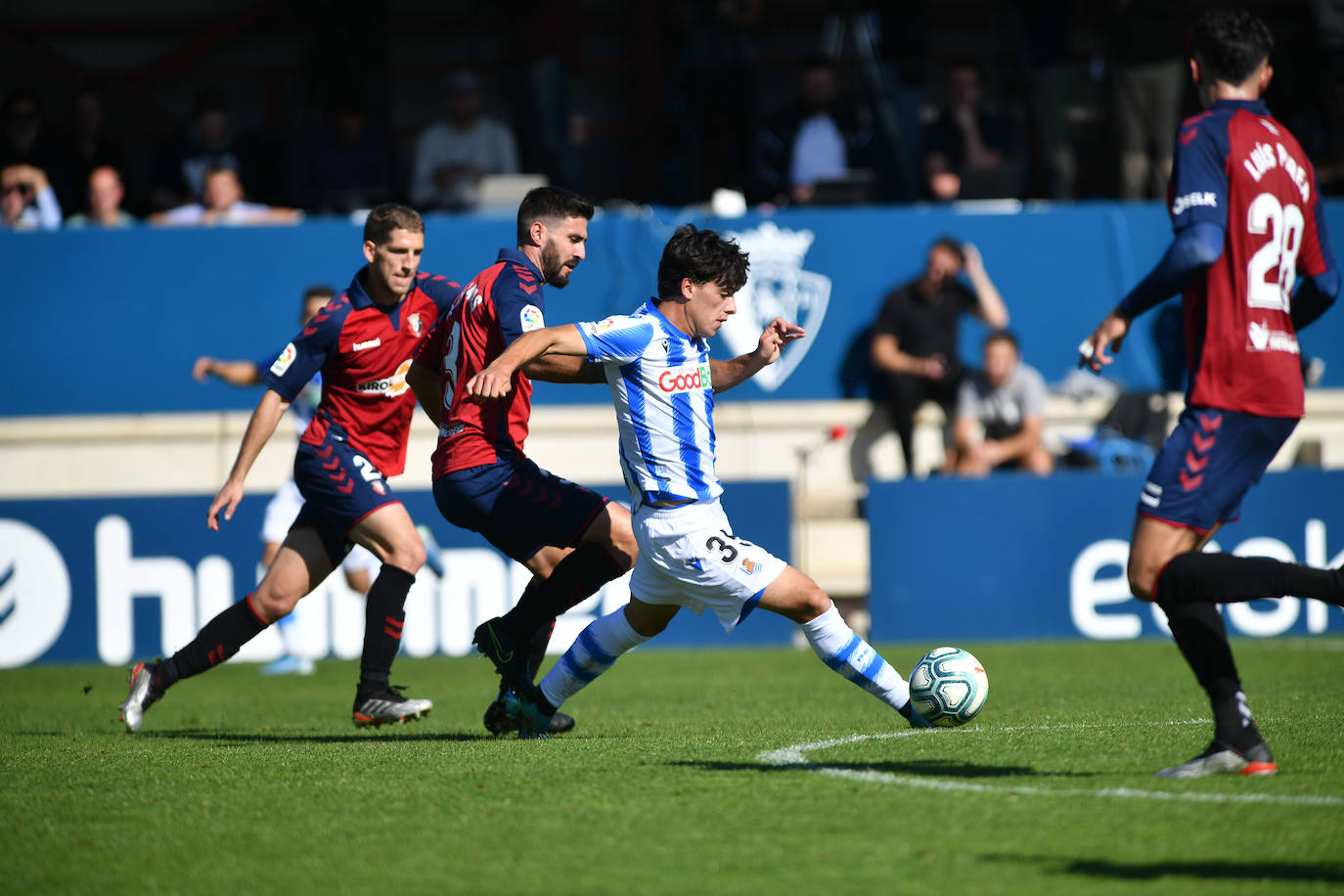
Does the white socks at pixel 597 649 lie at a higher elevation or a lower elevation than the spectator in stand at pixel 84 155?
lower

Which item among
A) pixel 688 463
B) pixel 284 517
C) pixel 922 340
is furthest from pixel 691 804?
pixel 922 340

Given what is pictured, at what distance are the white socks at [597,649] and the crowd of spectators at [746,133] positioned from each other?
8.15m

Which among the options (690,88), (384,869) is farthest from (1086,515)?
(384,869)

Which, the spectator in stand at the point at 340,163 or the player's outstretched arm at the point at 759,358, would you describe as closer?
the player's outstretched arm at the point at 759,358

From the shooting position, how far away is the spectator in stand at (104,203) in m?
13.0

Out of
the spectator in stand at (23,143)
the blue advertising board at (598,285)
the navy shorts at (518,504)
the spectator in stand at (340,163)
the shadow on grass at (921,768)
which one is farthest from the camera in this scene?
the spectator in stand at (340,163)

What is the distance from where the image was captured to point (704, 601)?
18.6ft

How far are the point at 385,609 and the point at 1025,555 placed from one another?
6.03m

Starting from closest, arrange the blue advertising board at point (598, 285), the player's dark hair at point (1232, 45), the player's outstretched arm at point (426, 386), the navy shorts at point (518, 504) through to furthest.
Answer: the player's dark hair at point (1232, 45), the navy shorts at point (518, 504), the player's outstretched arm at point (426, 386), the blue advertising board at point (598, 285)

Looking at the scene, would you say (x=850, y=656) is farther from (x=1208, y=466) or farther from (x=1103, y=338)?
(x=1103, y=338)

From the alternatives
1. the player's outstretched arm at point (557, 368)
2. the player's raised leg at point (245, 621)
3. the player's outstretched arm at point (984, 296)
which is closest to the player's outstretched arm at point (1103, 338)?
the player's outstretched arm at point (557, 368)

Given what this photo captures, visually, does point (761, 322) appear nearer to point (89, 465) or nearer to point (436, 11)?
point (89, 465)

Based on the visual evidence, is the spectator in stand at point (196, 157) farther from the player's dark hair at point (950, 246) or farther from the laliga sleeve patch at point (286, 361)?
the laliga sleeve patch at point (286, 361)

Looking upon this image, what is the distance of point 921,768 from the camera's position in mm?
5039
